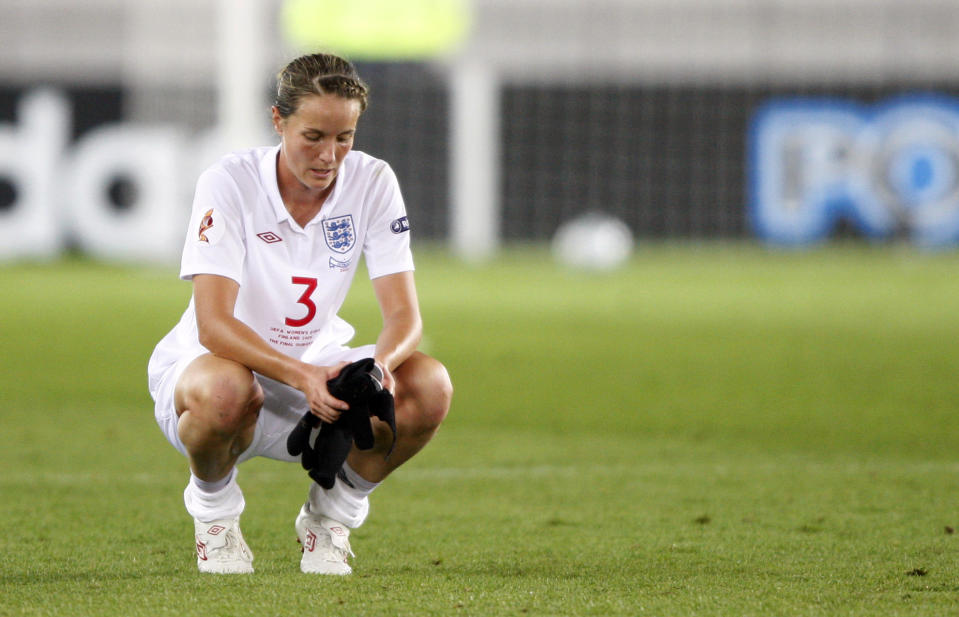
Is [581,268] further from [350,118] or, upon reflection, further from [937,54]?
[350,118]

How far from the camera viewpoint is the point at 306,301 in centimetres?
423

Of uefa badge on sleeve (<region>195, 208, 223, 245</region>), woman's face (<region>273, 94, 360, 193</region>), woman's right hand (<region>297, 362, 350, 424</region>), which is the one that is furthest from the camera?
uefa badge on sleeve (<region>195, 208, 223, 245</region>)

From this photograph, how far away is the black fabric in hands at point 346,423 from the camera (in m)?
3.82

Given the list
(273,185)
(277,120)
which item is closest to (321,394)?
(273,185)

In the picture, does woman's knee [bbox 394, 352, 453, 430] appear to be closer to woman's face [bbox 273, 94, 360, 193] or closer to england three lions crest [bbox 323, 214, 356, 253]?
england three lions crest [bbox 323, 214, 356, 253]

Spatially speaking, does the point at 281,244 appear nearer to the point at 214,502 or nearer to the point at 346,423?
the point at 346,423

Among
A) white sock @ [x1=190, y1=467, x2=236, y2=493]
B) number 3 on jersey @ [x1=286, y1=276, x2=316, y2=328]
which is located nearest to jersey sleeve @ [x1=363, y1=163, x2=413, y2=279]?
number 3 on jersey @ [x1=286, y1=276, x2=316, y2=328]

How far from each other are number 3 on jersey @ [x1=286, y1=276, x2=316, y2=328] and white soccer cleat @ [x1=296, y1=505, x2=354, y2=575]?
54 centimetres

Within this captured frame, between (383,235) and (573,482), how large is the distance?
187 centimetres

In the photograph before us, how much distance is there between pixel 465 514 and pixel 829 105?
2307 cm

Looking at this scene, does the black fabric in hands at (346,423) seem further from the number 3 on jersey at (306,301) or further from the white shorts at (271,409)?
the number 3 on jersey at (306,301)

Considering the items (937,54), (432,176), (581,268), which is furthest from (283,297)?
(937,54)

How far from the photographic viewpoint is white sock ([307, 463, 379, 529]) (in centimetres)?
420

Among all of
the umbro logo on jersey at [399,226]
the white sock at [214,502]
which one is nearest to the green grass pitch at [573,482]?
the white sock at [214,502]
